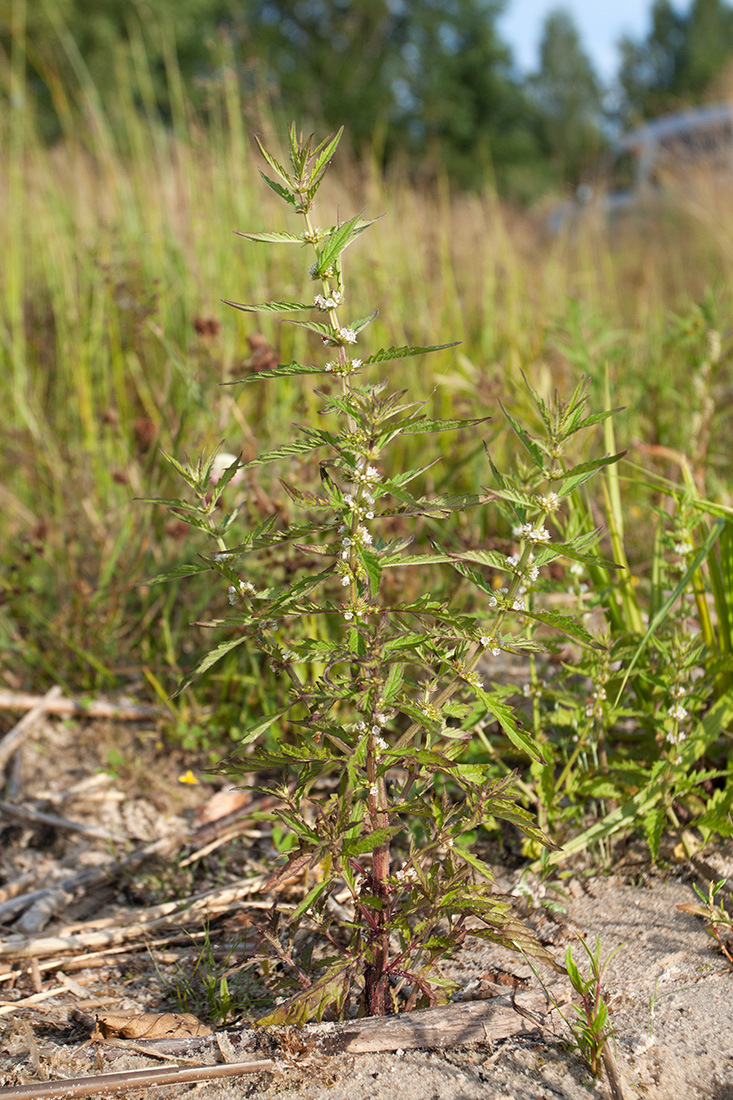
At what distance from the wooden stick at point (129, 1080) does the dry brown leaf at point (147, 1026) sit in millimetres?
131

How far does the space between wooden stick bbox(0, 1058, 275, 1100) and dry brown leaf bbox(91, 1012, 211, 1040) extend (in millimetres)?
131

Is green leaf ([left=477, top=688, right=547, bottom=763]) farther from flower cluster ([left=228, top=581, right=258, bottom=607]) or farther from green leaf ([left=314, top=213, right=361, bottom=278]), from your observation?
green leaf ([left=314, top=213, right=361, bottom=278])

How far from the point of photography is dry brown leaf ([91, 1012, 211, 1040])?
135cm

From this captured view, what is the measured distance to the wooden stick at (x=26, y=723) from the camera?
7.06ft

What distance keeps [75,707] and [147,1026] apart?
1072 mm

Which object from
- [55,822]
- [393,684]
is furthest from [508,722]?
[55,822]

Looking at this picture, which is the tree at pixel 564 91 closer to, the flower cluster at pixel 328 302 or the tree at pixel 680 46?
the tree at pixel 680 46

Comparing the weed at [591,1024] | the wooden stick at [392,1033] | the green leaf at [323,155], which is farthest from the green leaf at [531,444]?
the wooden stick at [392,1033]

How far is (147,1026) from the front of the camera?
54.1 inches

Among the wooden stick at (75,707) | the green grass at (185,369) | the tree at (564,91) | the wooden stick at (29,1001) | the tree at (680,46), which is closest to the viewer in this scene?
the wooden stick at (29,1001)

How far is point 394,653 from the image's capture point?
3.85 ft

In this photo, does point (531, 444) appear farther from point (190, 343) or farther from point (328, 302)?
point (190, 343)

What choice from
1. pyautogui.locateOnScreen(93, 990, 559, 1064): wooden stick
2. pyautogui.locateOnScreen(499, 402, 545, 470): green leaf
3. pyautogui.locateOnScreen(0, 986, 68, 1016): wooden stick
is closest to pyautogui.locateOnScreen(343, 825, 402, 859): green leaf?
pyautogui.locateOnScreen(93, 990, 559, 1064): wooden stick

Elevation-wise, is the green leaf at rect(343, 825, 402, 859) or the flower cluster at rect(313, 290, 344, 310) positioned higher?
the flower cluster at rect(313, 290, 344, 310)
